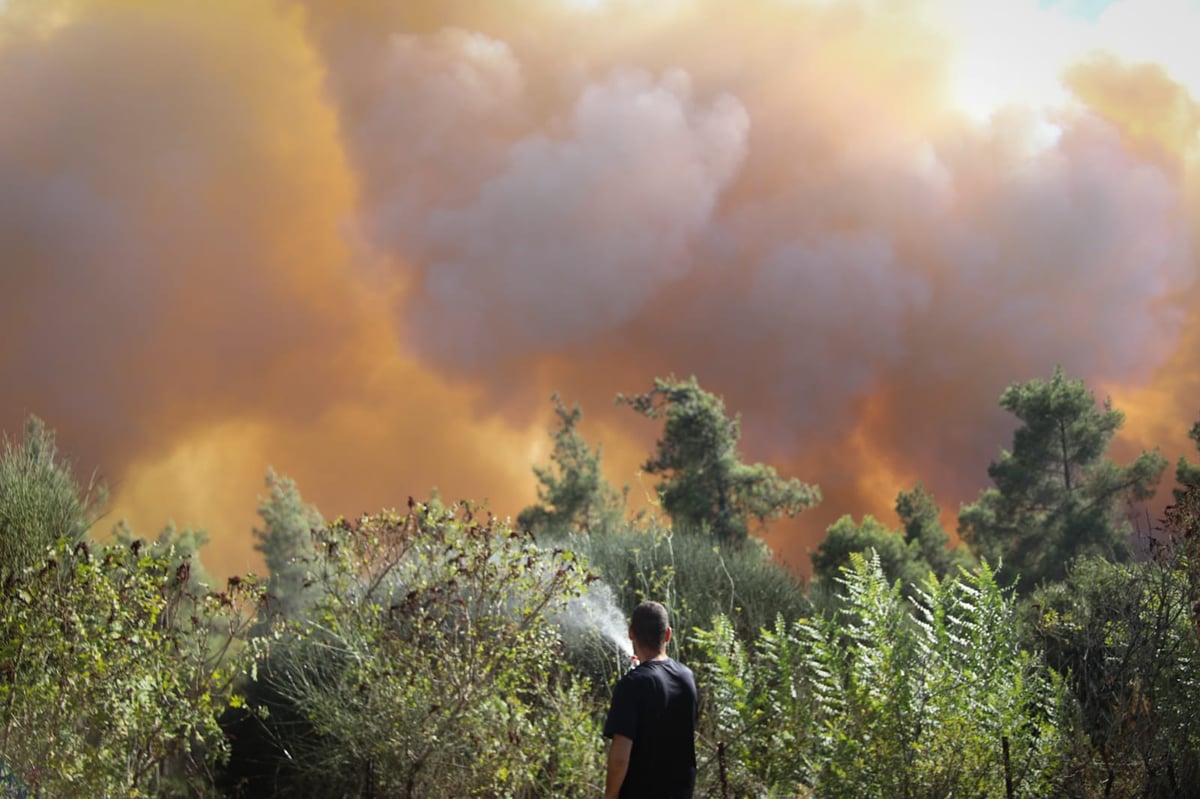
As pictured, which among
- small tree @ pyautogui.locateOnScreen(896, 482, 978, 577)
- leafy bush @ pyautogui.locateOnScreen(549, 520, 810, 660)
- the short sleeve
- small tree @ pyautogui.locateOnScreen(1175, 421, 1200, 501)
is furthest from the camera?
small tree @ pyautogui.locateOnScreen(896, 482, 978, 577)

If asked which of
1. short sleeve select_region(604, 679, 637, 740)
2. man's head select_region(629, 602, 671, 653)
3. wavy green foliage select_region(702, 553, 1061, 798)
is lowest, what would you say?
short sleeve select_region(604, 679, 637, 740)

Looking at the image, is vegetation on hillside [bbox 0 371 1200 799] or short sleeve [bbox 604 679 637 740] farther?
vegetation on hillside [bbox 0 371 1200 799]

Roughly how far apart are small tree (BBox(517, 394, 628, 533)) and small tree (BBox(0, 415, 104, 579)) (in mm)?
21400

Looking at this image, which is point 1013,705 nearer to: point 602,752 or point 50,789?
point 602,752

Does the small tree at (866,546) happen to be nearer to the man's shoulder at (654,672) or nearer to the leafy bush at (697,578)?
the leafy bush at (697,578)

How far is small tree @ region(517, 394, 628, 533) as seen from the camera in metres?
31.4

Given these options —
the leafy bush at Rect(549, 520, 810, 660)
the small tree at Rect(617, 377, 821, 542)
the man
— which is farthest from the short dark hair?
the small tree at Rect(617, 377, 821, 542)

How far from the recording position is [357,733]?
8711 millimetres

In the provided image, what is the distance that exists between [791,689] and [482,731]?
87.7 inches

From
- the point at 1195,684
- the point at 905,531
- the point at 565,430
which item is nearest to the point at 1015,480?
the point at 905,531

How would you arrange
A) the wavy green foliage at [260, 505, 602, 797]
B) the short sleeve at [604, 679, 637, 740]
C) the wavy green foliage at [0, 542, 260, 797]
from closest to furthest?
the short sleeve at [604, 679, 637, 740] → the wavy green foliage at [0, 542, 260, 797] → the wavy green foliage at [260, 505, 602, 797]

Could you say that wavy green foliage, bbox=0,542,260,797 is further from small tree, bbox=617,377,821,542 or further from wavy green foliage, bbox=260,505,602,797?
small tree, bbox=617,377,821,542

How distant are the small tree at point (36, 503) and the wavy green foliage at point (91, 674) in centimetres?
52

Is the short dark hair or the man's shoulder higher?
the short dark hair
